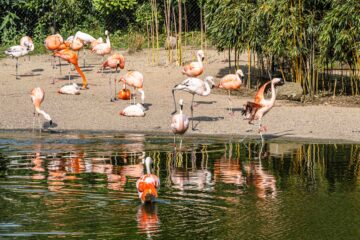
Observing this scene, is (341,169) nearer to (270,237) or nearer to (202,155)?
(202,155)

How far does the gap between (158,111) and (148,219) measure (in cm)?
1032

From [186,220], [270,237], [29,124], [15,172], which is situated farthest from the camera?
[29,124]

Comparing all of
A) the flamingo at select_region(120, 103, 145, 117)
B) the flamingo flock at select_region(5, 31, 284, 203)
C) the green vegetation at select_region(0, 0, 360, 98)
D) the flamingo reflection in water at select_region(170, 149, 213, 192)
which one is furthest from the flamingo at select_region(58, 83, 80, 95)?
the flamingo reflection in water at select_region(170, 149, 213, 192)

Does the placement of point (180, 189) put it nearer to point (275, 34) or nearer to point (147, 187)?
point (147, 187)

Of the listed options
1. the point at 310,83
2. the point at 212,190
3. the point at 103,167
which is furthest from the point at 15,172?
the point at 310,83

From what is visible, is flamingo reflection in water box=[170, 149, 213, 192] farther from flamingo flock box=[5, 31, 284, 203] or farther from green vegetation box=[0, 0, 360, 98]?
green vegetation box=[0, 0, 360, 98]

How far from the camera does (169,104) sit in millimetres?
20938

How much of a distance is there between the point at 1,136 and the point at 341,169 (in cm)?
673

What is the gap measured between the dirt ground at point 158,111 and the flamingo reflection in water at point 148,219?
686 centimetres

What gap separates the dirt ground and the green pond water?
128 cm

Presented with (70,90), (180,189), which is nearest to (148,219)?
(180,189)

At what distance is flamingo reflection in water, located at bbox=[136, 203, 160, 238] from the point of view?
30.0 ft

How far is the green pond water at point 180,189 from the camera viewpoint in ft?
30.2

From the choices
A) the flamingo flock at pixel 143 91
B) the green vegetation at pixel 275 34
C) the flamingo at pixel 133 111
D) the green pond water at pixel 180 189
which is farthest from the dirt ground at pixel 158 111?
the green pond water at pixel 180 189
